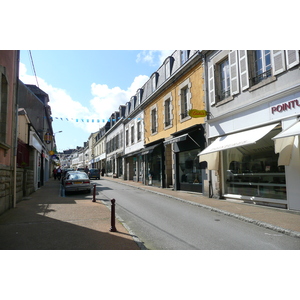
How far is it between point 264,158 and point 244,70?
3.51 metres

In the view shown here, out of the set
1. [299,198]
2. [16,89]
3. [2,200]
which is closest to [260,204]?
[299,198]

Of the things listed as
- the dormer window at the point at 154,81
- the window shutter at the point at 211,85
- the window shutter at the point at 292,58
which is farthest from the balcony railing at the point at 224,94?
the dormer window at the point at 154,81

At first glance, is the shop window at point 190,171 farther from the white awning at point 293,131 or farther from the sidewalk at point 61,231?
the sidewalk at point 61,231

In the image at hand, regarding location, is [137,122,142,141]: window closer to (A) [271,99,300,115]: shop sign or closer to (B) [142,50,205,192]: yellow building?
(B) [142,50,205,192]: yellow building

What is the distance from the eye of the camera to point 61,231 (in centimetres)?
555

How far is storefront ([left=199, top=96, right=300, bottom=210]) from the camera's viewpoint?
7367 millimetres

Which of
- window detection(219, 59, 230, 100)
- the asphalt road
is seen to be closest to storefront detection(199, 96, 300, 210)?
window detection(219, 59, 230, 100)

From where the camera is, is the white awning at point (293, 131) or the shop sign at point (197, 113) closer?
the white awning at point (293, 131)

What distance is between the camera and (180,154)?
14547 millimetres

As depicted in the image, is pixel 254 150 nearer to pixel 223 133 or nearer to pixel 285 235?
pixel 223 133

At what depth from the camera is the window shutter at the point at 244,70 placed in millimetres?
9305

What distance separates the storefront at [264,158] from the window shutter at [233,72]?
1153 mm

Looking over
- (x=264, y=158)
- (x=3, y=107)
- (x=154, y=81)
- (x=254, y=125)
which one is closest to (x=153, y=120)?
(x=154, y=81)

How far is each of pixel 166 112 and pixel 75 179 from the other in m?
7.46
